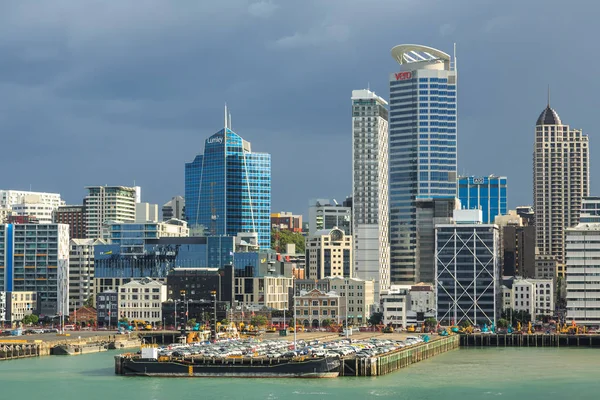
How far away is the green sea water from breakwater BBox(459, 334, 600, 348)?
127ft

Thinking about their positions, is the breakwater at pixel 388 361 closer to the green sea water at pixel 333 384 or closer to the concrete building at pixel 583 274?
the green sea water at pixel 333 384

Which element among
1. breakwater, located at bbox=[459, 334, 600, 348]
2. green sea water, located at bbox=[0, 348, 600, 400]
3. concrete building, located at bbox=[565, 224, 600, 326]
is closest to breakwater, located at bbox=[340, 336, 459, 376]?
green sea water, located at bbox=[0, 348, 600, 400]

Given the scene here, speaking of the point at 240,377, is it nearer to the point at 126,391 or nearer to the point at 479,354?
the point at 126,391

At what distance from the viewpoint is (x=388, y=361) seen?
131 m

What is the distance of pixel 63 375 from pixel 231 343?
22.8 metres

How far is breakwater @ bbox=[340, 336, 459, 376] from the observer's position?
125 metres

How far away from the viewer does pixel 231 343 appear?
144 metres

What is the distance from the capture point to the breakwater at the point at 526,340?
182125mm

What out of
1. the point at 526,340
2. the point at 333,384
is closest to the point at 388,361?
the point at 333,384

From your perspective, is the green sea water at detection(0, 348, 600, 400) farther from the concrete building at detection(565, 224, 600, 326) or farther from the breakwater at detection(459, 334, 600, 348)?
the concrete building at detection(565, 224, 600, 326)

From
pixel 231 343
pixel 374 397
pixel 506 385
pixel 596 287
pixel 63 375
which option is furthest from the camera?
pixel 596 287

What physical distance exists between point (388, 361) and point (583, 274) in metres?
70.8

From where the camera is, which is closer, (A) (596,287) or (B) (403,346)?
(B) (403,346)

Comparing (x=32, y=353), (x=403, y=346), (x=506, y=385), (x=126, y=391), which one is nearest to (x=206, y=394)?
(x=126, y=391)
